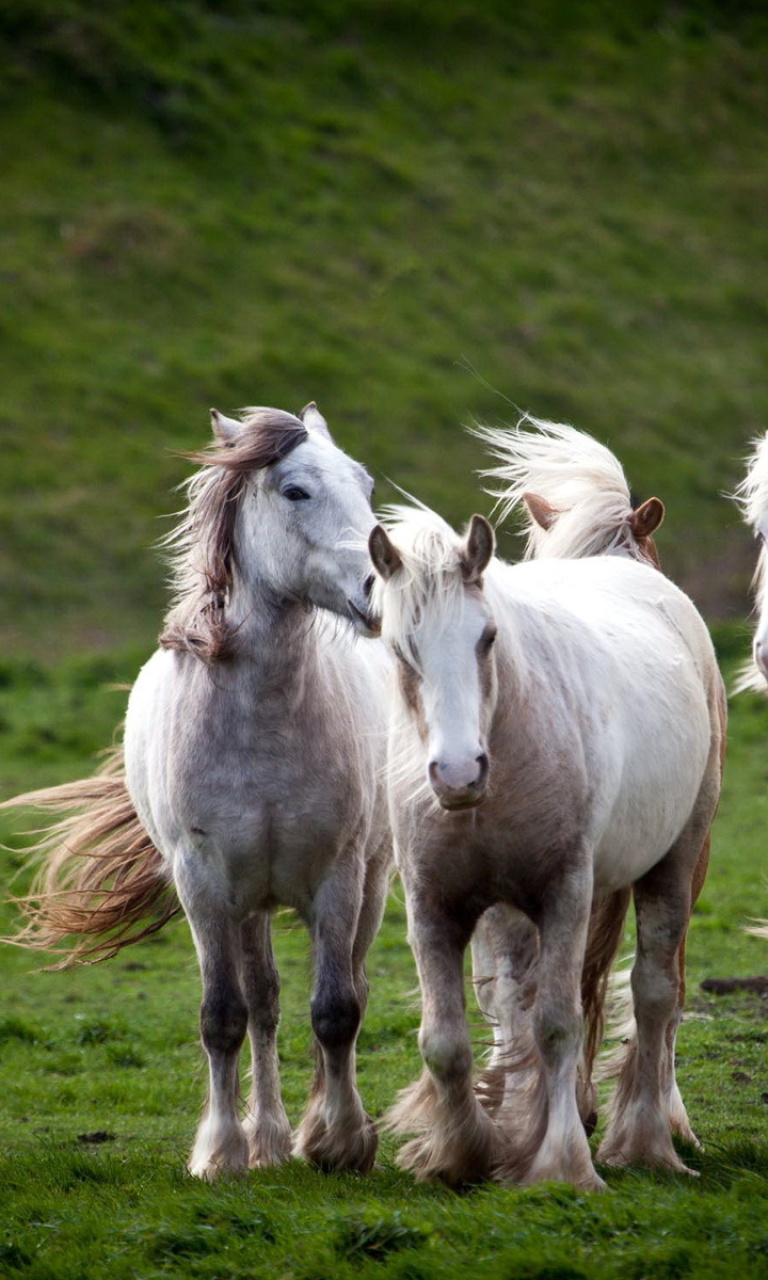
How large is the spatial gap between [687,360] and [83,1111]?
2429cm

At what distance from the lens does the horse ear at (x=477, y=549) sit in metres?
4.83

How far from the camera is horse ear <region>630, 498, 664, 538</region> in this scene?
23.3ft

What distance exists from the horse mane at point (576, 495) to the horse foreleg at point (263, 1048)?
2.21 m

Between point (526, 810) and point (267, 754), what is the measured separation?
1.15 meters

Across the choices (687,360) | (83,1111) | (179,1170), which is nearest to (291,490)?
(179,1170)

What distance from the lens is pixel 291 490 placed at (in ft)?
18.9

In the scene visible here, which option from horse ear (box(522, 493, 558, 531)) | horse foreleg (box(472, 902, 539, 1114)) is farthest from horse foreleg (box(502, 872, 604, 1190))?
horse ear (box(522, 493, 558, 531))

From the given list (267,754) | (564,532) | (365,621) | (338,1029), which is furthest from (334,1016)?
(564,532)

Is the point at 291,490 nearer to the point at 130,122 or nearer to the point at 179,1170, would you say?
the point at 179,1170

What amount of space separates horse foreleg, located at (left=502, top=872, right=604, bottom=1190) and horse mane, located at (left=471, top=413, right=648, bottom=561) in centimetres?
245

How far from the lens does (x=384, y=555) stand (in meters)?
4.84

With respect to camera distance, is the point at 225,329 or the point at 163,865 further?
the point at 225,329

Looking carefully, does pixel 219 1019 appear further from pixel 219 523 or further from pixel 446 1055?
pixel 219 523

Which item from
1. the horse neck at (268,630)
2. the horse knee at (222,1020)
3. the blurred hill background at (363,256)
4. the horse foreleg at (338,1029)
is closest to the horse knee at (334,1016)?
the horse foreleg at (338,1029)
